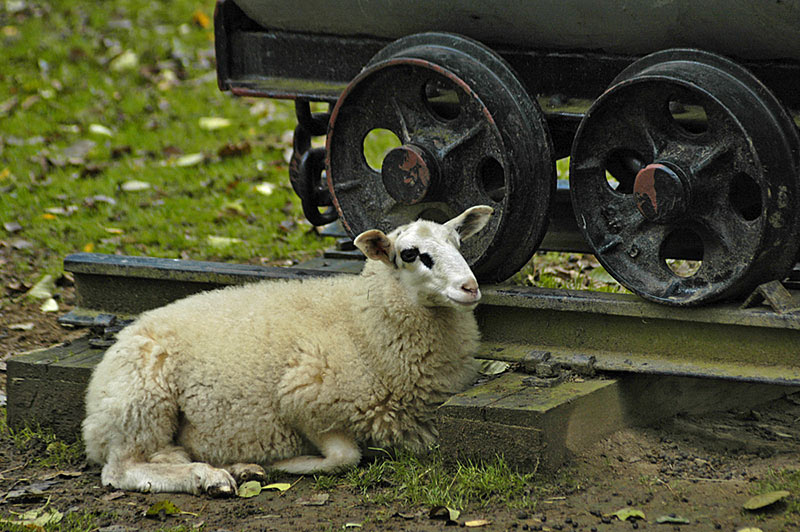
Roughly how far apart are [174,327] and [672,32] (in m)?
2.47

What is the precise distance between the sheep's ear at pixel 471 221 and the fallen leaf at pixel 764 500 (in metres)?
1.57

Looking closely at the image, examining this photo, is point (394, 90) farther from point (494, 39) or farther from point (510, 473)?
point (510, 473)

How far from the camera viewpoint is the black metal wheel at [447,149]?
4500 millimetres

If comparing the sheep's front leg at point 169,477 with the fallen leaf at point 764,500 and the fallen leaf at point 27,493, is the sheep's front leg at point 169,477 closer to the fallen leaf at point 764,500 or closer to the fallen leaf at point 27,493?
the fallen leaf at point 27,493

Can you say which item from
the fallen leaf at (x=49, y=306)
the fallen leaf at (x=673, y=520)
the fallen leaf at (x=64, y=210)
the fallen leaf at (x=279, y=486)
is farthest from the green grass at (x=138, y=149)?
the fallen leaf at (x=673, y=520)

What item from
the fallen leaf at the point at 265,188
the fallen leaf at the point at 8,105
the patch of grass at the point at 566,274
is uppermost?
the fallen leaf at the point at 8,105

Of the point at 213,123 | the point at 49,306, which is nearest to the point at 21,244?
the point at 49,306

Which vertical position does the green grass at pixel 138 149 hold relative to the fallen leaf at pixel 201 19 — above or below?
below

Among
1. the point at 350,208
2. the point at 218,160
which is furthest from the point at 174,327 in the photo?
the point at 218,160

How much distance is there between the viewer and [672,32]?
4.34 m

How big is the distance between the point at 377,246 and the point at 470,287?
1.61 ft

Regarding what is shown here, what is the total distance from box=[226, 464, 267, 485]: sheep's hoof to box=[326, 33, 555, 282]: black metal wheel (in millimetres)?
1282

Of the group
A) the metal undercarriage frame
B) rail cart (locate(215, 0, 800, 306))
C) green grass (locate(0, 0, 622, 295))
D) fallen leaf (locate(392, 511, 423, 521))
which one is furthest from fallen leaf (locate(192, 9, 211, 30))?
fallen leaf (locate(392, 511, 423, 521))

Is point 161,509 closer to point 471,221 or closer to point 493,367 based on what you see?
point 493,367
